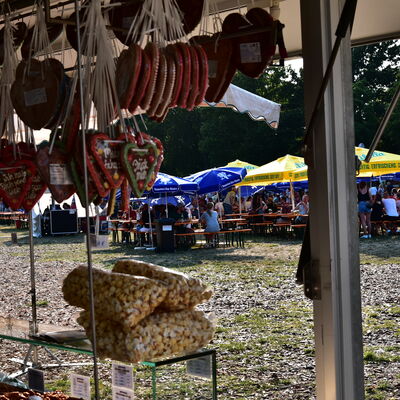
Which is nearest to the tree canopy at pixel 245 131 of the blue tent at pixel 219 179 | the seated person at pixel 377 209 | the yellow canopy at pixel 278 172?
the yellow canopy at pixel 278 172

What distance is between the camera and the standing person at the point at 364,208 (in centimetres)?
Answer: 1606

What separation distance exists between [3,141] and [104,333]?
795 mm

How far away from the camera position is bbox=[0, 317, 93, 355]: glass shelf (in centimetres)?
210

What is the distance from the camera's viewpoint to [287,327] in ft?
24.3

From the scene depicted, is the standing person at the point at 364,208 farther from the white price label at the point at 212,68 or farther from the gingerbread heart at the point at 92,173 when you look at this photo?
the gingerbread heart at the point at 92,173

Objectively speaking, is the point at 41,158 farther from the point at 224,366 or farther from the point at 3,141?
the point at 224,366

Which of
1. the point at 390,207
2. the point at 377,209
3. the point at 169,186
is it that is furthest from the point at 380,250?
the point at 169,186

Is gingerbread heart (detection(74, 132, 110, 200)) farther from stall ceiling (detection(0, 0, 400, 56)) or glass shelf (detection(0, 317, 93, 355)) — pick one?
stall ceiling (detection(0, 0, 400, 56))

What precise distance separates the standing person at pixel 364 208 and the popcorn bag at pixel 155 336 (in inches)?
551

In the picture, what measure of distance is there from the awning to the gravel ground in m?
2.02

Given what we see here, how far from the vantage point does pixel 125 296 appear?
6.40ft

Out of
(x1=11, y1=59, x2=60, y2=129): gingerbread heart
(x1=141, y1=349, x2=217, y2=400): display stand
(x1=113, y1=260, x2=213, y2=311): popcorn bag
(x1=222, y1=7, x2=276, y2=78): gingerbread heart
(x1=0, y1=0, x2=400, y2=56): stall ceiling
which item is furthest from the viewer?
(x1=0, y1=0, x2=400, y2=56): stall ceiling

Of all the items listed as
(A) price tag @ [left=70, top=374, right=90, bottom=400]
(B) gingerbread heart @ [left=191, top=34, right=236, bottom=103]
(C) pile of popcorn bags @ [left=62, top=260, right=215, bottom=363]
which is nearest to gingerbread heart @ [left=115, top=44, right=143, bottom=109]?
(B) gingerbread heart @ [left=191, top=34, right=236, bottom=103]

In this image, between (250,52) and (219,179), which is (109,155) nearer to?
(250,52)
